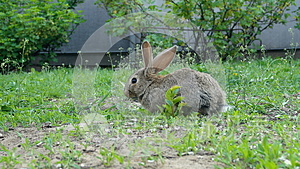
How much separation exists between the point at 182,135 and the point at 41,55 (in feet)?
29.1

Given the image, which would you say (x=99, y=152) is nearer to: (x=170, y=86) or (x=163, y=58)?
(x=170, y=86)

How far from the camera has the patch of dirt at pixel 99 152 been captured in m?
1.96

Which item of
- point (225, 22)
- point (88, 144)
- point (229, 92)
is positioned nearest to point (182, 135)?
point (88, 144)

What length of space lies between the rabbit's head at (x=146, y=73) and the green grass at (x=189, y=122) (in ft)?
0.75

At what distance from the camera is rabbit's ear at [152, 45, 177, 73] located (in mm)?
3406

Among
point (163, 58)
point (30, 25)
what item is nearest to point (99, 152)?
point (163, 58)

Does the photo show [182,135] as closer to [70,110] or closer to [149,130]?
[149,130]

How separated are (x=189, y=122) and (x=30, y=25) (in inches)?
300

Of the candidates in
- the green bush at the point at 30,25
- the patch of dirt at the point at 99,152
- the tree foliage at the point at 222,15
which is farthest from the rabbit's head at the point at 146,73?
the green bush at the point at 30,25

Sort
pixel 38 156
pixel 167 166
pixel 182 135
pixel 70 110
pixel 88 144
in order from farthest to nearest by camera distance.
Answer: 1. pixel 70 110
2. pixel 182 135
3. pixel 88 144
4. pixel 38 156
5. pixel 167 166

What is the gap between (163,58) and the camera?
3.42 metres

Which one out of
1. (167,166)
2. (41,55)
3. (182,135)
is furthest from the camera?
(41,55)

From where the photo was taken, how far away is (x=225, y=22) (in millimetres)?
8883

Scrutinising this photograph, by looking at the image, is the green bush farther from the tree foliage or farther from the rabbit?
the rabbit
